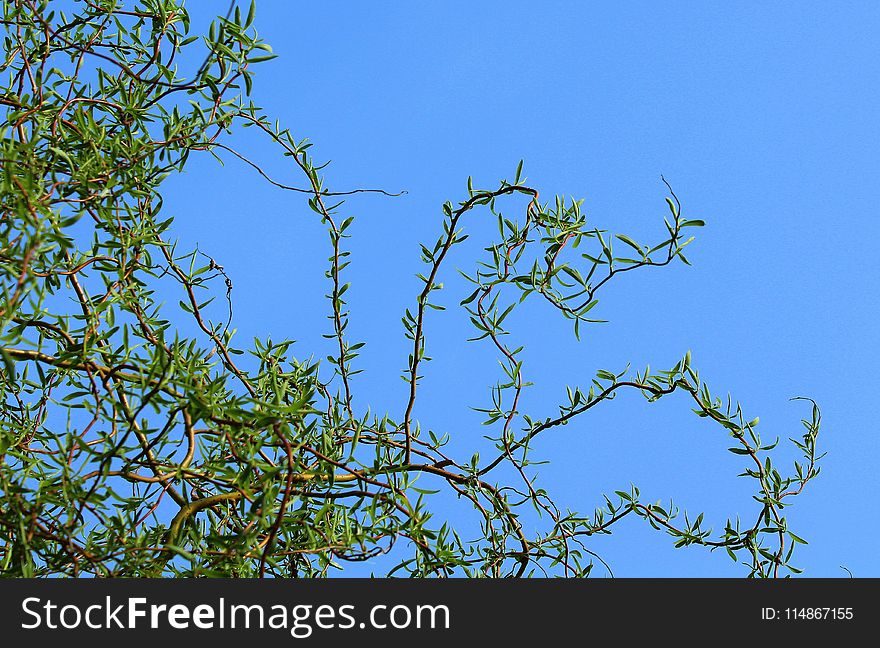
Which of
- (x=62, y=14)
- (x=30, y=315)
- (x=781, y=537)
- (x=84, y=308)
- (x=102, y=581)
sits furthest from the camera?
(x=62, y=14)

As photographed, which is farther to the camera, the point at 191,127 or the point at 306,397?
the point at 191,127

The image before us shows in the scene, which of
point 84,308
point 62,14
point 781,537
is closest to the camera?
point 84,308

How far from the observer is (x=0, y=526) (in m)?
1.24

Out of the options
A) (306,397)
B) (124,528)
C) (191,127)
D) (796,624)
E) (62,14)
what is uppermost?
(62,14)

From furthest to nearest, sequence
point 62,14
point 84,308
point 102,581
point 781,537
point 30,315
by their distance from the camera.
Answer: point 62,14, point 781,537, point 84,308, point 30,315, point 102,581

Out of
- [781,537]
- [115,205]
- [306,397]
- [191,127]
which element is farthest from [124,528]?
[781,537]

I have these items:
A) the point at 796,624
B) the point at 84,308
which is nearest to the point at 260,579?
the point at 84,308

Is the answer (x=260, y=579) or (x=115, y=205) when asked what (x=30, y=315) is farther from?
(x=260, y=579)

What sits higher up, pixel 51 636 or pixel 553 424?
pixel 553 424

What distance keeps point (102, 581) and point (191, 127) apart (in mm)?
702

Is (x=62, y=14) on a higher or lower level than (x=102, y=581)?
higher

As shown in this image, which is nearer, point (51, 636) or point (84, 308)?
point (51, 636)

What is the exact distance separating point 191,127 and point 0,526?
65 centimetres

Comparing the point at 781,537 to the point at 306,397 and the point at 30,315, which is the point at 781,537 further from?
the point at 30,315
